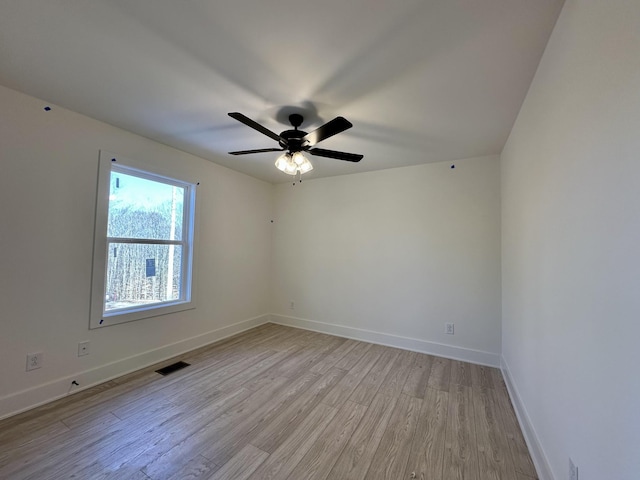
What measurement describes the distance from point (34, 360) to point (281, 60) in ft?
9.59

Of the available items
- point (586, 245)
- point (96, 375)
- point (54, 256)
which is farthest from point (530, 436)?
point (54, 256)

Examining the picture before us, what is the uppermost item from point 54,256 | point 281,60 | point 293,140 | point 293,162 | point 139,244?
point 281,60

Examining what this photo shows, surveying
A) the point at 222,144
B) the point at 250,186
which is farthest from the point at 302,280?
the point at 222,144

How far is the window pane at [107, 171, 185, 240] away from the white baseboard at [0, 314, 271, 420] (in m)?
1.27

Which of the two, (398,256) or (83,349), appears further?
(398,256)

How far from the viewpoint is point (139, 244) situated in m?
2.79

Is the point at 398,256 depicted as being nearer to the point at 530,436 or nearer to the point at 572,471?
the point at 530,436

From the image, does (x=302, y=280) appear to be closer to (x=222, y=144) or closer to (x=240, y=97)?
(x=222, y=144)

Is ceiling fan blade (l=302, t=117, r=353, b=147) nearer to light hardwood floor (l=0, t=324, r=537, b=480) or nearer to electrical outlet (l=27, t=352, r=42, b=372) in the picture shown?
light hardwood floor (l=0, t=324, r=537, b=480)

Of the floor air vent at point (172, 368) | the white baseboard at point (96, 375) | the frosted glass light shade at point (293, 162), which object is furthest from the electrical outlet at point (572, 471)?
the white baseboard at point (96, 375)

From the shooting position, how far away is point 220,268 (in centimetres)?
365

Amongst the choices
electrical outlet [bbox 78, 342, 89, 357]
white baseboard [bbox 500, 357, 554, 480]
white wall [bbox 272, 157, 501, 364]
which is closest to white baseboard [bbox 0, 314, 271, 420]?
electrical outlet [bbox 78, 342, 89, 357]

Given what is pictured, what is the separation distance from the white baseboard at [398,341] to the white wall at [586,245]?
127 centimetres

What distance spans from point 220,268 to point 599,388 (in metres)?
3.64
